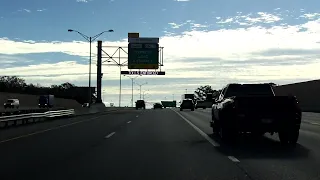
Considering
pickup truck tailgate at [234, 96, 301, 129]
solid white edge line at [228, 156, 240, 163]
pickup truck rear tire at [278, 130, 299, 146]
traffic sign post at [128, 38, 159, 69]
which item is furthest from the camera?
traffic sign post at [128, 38, 159, 69]

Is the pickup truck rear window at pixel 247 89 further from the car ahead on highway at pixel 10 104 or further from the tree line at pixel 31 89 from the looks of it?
the tree line at pixel 31 89

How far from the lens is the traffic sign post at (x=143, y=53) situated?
6178cm

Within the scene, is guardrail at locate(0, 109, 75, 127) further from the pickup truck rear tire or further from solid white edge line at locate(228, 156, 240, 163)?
solid white edge line at locate(228, 156, 240, 163)

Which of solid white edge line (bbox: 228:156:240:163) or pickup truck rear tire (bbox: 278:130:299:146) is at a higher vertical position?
pickup truck rear tire (bbox: 278:130:299:146)

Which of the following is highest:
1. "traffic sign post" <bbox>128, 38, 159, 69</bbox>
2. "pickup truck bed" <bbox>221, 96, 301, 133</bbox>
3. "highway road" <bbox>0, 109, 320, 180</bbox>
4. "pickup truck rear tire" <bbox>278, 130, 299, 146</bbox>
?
"traffic sign post" <bbox>128, 38, 159, 69</bbox>

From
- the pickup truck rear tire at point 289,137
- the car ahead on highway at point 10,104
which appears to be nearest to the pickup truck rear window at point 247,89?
the pickup truck rear tire at point 289,137

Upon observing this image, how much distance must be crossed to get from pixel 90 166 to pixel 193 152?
3748mm

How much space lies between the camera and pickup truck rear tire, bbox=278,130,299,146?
15398 mm

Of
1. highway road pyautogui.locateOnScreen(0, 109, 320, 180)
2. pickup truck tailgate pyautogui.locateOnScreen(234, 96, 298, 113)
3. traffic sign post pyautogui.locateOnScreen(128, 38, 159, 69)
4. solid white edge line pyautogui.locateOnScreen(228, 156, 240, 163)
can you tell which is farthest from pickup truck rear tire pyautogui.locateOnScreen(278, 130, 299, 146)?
traffic sign post pyautogui.locateOnScreen(128, 38, 159, 69)

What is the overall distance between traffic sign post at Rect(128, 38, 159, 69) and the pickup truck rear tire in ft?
152

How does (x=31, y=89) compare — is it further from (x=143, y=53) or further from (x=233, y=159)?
(x=233, y=159)

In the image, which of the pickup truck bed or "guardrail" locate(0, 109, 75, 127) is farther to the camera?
"guardrail" locate(0, 109, 75, 127)

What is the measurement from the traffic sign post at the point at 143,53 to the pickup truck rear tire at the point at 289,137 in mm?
46225

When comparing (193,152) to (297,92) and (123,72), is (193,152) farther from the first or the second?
(297,92)
